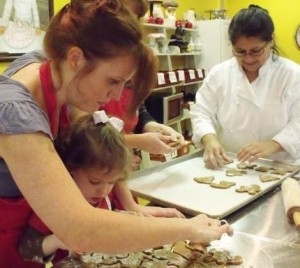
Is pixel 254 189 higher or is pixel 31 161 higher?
pixel 31 161

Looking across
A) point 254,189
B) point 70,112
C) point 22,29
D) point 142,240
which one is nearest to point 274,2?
point 22,29

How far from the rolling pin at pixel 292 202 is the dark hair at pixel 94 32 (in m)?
0.65

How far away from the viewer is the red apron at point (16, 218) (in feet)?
2.80

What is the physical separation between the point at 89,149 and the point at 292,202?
618mm

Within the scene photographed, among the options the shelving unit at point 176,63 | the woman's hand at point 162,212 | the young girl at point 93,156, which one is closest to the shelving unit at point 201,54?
the shelving unit at point 176,63

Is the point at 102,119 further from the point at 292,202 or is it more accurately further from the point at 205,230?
the point at 292,202

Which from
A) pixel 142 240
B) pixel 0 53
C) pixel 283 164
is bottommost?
pixel 283 164

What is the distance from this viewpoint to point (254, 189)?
137cm

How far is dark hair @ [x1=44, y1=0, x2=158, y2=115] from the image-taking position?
0.77m

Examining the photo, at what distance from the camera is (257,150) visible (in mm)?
1649

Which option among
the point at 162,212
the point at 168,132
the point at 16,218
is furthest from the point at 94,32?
the point at 168,132

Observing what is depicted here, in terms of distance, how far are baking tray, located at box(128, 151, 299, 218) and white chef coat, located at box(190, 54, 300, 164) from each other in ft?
0.50

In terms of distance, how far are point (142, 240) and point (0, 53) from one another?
1939 millimetres

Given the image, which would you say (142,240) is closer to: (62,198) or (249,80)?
(62,198)
